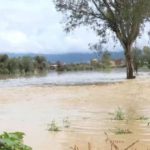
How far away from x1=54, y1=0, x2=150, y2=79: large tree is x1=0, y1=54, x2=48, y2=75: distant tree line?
72.1 ft

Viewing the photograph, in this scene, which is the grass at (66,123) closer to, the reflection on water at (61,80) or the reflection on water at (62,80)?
the reflection on water at (62,80)

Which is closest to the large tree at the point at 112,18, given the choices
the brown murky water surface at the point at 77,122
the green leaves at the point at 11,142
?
the brown murky water surface at the point at 77,122

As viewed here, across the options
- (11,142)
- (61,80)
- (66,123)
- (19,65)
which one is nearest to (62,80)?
(61,80)

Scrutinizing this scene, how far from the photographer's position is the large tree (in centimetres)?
3597

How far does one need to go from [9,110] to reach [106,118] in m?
3.97

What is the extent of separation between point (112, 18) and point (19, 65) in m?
24.8

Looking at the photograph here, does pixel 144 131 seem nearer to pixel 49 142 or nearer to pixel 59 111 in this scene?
pixel 49 142

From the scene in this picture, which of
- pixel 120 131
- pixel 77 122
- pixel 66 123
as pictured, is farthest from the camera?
pixel 77 122

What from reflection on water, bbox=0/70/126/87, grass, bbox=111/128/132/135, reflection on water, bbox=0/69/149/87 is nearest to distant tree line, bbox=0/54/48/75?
reflection on water, bbox=0/69/149/87

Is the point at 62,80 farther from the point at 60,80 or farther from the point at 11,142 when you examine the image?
the point at 11,142

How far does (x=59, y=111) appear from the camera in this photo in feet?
50.8

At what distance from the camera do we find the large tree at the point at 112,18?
3597 cm

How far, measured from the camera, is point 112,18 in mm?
37125

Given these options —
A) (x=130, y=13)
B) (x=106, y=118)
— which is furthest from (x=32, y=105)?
(x=130, y=13)
